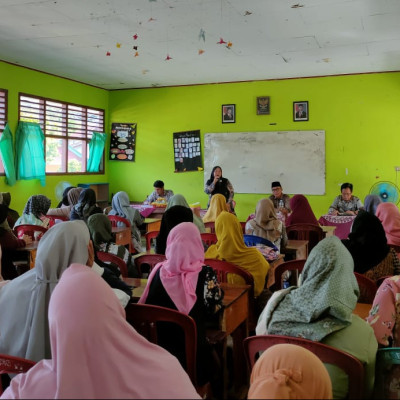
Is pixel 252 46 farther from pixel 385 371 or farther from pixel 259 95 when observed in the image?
pixel 385 371

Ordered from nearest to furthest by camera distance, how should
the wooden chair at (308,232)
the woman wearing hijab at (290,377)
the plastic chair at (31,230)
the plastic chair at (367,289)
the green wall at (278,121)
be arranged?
the woman wearing hijab at (290,377) < the plastic chair at (367,289) < the plastic chair at (31,230) < the wooden chair at (308,232) < the green wall at (278,121)

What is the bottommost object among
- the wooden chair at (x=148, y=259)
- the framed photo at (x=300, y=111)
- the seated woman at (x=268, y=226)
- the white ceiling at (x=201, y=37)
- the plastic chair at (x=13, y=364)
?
the plastic chair at (x=13, y=364)

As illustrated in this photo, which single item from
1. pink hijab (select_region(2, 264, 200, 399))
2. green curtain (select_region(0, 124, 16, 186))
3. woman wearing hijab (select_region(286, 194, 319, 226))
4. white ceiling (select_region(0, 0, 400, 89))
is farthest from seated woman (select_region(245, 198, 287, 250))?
green curtain (select_region(0, 124, 16, 186))

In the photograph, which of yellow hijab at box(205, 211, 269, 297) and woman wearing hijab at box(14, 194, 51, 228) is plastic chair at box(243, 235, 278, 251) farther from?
woman wearing hijab at box(14, 194, 51, 228)

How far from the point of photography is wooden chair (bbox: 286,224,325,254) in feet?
17.1

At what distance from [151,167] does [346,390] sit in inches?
321

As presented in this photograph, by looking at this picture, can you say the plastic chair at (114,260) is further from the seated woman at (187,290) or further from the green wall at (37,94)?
the green wall at (37,94)

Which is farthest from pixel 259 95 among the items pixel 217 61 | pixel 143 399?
pixel 143 399

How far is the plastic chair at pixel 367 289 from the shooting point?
2576 mm

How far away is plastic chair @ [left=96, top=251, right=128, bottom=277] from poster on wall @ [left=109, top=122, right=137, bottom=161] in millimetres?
6507

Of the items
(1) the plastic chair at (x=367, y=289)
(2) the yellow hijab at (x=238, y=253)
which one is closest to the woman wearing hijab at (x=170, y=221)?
(2) the yellow hijab at (x=238, y=253)

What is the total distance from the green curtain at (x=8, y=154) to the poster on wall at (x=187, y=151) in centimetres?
321

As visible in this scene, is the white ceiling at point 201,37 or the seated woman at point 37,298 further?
the white ceiling at point 201,37

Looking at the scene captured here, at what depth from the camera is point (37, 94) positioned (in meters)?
7.80
